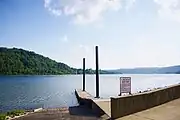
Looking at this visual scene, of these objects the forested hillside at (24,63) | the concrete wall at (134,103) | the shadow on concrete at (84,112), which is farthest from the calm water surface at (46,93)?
the forested hillside at (24,63)

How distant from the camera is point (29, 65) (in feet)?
518

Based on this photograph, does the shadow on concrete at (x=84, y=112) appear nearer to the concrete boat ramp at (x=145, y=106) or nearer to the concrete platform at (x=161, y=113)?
the concrete boat ramp at (x=145, y=106)

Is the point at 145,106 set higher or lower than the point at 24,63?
lower

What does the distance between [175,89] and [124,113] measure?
237 cm

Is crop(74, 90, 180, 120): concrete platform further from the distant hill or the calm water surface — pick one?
the distant hill

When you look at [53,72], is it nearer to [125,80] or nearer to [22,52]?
[22,52]

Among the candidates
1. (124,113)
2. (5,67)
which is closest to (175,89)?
(124,113)

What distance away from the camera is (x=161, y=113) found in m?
7.65

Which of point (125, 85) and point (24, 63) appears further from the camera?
point (24, 63)

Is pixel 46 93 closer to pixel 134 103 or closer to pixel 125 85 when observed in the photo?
pixel 125 85

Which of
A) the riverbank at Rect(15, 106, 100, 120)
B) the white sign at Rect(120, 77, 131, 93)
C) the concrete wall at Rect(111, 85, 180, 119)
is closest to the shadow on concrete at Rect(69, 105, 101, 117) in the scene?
the riverbank at Rect(15, 106, 100, 120)

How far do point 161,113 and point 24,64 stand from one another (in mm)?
149316

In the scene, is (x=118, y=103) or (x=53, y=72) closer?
(x=118, y=103)

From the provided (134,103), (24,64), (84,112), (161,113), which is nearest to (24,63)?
(24,64)
